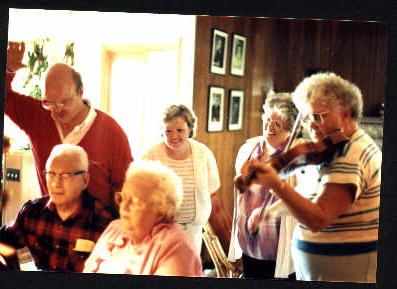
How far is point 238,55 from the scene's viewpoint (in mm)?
2803

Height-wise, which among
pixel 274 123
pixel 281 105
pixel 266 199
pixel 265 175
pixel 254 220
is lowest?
pixel 254 220

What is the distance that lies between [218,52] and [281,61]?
0.36 m

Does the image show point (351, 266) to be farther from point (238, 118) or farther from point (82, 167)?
point (82, 167)

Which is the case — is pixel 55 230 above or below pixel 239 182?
below

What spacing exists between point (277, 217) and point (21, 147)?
1.53m

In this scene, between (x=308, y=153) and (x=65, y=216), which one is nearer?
(x=308, y=153)

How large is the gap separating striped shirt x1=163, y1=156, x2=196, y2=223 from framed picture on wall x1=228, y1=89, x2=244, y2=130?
335mm

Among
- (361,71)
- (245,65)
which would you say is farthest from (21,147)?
(361,71)

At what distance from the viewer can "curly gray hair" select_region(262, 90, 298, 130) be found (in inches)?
106

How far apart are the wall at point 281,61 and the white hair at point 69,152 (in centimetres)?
68

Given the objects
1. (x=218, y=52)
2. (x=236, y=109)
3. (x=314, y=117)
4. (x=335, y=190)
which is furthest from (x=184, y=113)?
(x=335, y=190)

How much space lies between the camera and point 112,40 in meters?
2.84

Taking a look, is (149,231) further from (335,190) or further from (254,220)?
(335,190)

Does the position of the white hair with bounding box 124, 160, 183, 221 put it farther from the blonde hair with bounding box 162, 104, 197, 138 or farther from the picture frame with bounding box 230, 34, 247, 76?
the picture frame with bounding box 230, 34, 247, 76
